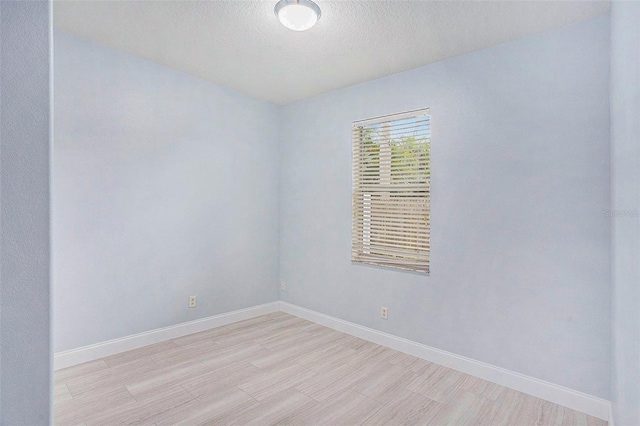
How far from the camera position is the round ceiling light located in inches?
83.4

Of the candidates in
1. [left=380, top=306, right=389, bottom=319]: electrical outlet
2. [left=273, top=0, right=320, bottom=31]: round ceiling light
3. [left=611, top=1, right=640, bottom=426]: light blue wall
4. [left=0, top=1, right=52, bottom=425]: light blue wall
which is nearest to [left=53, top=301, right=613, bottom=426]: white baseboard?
[left=380, top=306, right=389, bottom=319]: electrical outlet

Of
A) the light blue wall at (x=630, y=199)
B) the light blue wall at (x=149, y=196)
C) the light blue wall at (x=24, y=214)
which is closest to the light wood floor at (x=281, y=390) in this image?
the light blue wall at (x=149, y=196)

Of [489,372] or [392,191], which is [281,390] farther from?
[392,191]

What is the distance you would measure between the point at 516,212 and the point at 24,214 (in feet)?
9.28

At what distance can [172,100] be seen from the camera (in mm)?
3359

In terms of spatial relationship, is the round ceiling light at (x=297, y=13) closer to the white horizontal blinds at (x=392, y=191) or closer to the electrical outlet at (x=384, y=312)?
the white horizontal blinds at (x=392, y=191)

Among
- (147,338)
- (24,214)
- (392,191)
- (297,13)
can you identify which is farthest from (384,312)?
(24,214)

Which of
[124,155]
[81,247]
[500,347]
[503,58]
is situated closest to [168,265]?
[81,247]

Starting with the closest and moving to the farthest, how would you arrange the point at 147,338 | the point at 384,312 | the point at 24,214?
the point at 24,214 < the point at 147,338 < the point at 384,312

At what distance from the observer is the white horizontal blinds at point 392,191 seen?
3117 mm

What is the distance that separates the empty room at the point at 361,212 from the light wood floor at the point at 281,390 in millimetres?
19

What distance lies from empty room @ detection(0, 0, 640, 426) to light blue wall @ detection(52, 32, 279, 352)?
0.06ft

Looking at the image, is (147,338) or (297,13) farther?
(147,338)

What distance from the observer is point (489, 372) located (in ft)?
8.66
